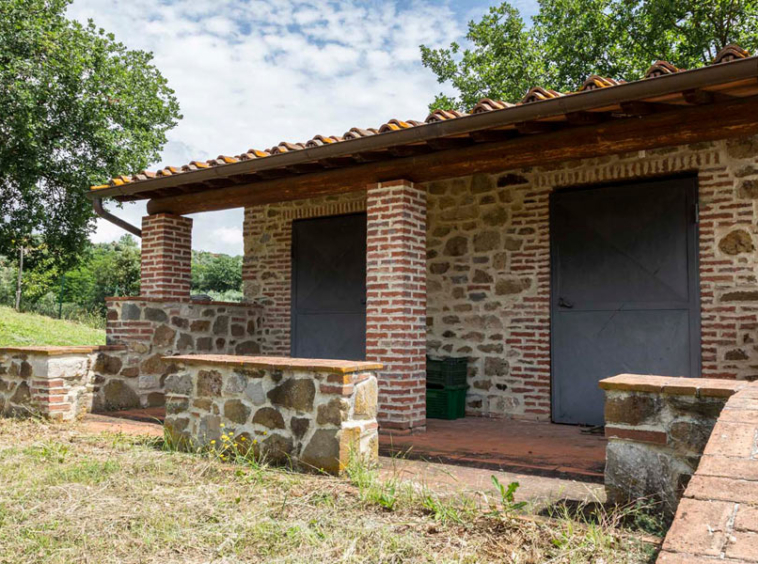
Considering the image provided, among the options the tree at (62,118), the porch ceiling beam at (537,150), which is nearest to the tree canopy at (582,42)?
the tree at (62,118)

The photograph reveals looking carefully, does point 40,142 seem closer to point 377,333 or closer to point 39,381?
point 39,381

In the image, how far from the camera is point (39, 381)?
626 centimetres

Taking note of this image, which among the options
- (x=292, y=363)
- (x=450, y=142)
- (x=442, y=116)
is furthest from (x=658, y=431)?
(x=450, y=142)

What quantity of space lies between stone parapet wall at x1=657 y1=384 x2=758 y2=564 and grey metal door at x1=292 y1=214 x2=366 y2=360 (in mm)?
5658

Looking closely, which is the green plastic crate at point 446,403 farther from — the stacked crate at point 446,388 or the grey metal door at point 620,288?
the grey metal door at point 620,288

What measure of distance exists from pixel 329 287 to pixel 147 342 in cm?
232

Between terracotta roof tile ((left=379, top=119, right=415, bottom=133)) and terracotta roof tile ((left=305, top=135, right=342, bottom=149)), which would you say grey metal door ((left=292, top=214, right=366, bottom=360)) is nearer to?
terracotta roof tile ((left=305, top=135, right=342, bottom=149))

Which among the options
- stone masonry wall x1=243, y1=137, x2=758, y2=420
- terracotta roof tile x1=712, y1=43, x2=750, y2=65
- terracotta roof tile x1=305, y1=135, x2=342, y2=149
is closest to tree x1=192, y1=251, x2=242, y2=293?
stone masonry wall x1=243, y1=137, x2=758, y2=420

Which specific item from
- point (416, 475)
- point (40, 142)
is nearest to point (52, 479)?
point (416, 475)

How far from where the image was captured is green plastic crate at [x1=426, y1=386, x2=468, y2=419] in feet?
22.2

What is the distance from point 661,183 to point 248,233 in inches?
217

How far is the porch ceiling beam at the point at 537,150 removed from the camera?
4.50 m

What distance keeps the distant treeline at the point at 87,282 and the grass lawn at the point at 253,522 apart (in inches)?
555

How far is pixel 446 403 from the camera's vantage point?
22.3 ft
